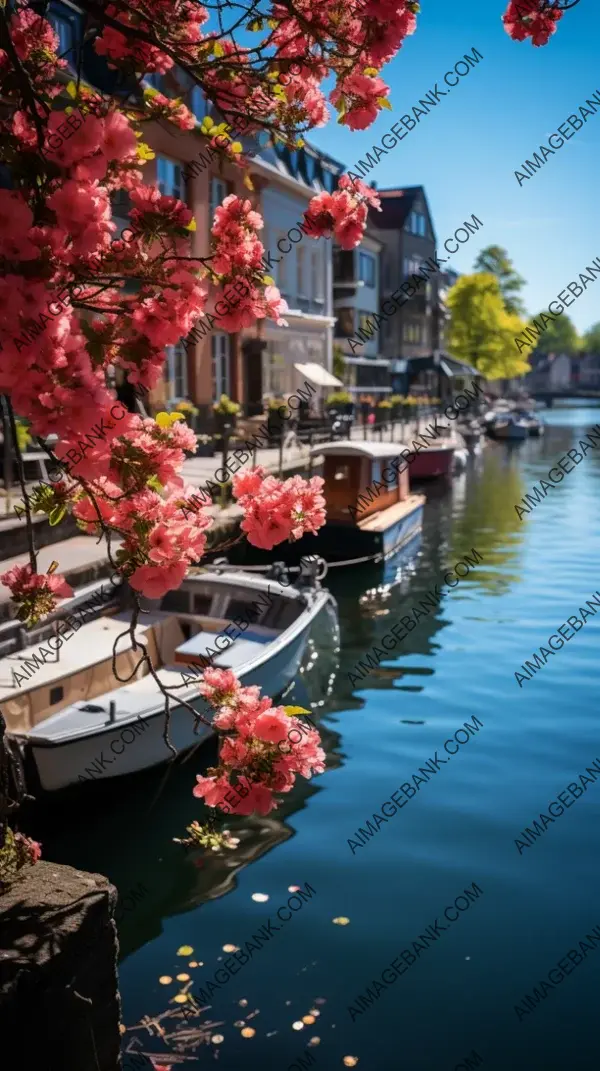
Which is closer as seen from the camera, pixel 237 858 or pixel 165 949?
pixel 165 949

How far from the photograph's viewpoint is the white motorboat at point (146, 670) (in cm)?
800

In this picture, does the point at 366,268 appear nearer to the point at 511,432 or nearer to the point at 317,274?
the point at 511,432

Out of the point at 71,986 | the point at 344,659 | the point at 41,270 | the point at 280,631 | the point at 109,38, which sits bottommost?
the point at 344,659

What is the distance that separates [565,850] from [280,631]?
4767 millimetres

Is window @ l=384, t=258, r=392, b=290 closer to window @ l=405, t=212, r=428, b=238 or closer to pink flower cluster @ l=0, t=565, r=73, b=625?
window @ l=405, t=212, r=428, b=238

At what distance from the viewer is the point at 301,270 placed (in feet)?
120

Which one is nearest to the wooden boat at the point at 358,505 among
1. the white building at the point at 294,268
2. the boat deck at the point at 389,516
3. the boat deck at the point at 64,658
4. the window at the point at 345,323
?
the boat deck at the point at 389,516

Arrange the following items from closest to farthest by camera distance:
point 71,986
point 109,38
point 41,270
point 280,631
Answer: point 41,270 < point 71,986 < point 109,38 < point 280,631

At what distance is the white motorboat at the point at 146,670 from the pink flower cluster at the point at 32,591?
1.67m

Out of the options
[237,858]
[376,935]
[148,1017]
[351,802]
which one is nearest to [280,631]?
[351,802]

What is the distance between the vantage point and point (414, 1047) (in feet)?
18.9

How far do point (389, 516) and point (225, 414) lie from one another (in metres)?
5.75

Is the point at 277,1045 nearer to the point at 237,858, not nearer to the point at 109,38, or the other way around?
the point at 237,858

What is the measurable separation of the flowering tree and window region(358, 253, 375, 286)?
46836 mm
